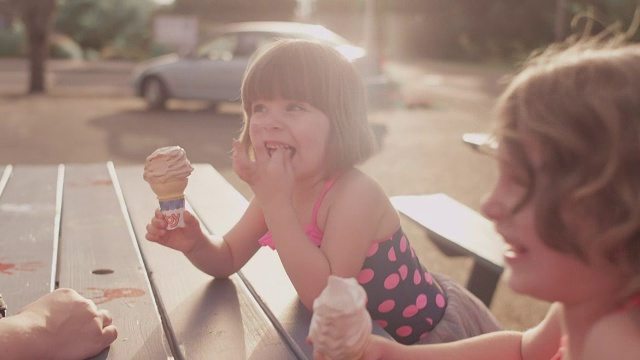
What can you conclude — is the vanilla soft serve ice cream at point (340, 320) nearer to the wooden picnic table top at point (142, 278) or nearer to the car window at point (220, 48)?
the wooden picnic table top at point (142, 278)

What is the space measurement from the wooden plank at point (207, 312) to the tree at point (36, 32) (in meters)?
14.2

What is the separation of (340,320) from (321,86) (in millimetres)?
800

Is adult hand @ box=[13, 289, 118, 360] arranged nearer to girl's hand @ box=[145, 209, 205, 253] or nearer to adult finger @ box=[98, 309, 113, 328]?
adult finger @ box=[98, 309, 113, 328]

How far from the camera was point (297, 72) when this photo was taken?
6.25 feet

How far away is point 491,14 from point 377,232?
33926 millimetres

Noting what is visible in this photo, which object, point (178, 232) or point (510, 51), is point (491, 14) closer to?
point (510, 51)

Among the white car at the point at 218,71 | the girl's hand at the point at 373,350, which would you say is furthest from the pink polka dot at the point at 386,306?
the white car at the point at 218,71

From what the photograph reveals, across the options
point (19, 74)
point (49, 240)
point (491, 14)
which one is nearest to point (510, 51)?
point (491, 14)

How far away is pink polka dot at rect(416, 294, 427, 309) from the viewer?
2.06 metres

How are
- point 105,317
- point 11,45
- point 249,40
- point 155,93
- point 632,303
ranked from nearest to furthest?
point 632,303 < point 105,317 < point 249,40 < point 155,93 < point 11,45

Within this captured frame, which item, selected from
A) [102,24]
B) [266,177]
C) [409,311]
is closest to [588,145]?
[266,177]

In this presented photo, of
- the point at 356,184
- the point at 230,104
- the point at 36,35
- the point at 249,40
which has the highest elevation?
the point at 356,184

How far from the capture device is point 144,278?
2.08 metres

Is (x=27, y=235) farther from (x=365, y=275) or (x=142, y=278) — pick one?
(x=365, y=275)
